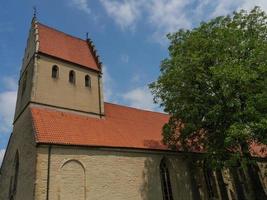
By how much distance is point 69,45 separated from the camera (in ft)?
75.8

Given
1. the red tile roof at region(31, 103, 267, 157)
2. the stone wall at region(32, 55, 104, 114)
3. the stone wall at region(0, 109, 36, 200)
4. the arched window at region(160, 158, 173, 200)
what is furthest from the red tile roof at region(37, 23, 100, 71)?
the arched window at region(160, 158, 173, 200)

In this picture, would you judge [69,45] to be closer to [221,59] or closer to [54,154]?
[54,154]

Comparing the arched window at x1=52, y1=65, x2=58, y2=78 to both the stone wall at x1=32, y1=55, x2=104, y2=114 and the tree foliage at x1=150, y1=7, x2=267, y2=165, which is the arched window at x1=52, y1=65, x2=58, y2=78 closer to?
the stone wall at x1=32, y1=55, x2=104, y2=114

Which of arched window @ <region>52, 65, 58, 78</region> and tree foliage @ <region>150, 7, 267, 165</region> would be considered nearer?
tree foliage @ <region>150, 7, 267, 165</region>

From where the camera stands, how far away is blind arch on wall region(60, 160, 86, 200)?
1405 centimetres

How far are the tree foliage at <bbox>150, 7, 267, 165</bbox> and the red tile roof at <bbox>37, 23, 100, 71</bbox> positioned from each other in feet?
24.0

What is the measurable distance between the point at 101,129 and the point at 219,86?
8.44 m

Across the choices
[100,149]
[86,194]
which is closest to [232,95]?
[100,149]

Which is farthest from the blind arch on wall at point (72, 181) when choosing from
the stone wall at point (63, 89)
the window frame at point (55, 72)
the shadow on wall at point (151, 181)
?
the window frame at point (55, 72)

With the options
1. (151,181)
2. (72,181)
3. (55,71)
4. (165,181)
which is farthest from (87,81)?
(165,181)

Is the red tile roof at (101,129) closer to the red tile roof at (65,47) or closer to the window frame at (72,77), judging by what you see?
the window frame at (72,77)

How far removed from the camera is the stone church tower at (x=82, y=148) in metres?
14.6

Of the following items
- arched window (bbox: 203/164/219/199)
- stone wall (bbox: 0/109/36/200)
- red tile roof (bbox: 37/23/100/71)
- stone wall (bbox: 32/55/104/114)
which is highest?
red tile roof (bbox: 37/23/100/71)

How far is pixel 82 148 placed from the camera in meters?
15.6
